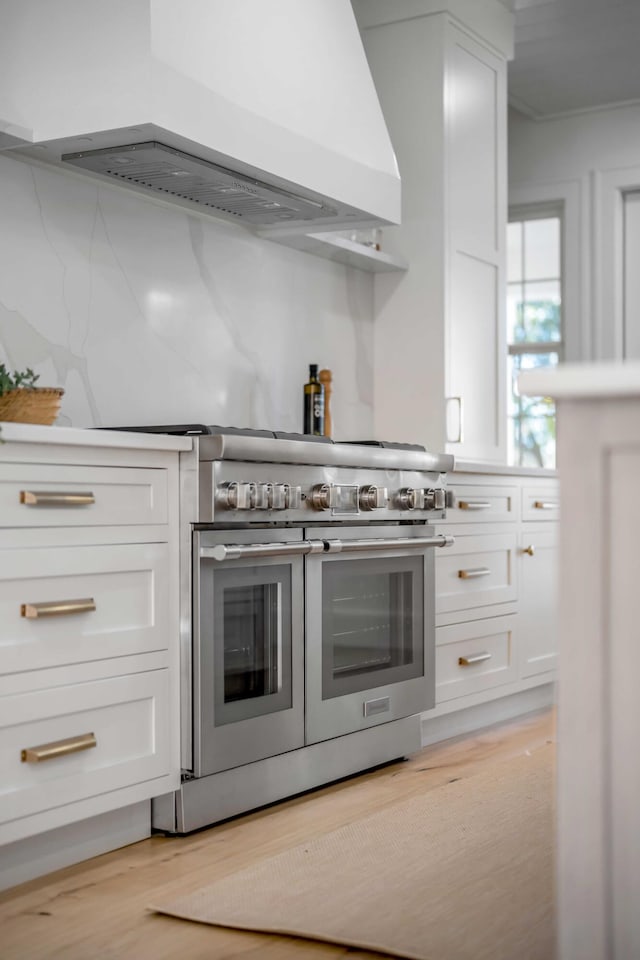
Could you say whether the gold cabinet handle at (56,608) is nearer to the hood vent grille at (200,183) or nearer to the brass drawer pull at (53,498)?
the brass drawer pull at (53,498)

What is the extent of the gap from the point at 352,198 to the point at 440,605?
122 centimetres

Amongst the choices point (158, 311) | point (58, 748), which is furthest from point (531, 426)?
point (58, 748)

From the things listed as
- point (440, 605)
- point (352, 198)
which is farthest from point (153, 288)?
point (440, 605)

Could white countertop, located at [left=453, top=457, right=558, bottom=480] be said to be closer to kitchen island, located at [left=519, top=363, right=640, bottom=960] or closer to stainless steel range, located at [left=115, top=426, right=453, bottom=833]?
stainless steel range, located at [left=115, top=426, right=453, bottom=833]

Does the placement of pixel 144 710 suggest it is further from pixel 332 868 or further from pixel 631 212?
pixel 631 212

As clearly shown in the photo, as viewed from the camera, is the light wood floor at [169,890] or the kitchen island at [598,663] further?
the light wood floor at [169,890]

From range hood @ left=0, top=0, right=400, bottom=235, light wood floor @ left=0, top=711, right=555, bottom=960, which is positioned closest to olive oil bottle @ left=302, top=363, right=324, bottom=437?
range hood @ left=0, top=0, right=400, bottom=235

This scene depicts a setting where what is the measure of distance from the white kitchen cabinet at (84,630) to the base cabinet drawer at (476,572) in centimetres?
124

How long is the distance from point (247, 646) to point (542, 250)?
371 centimetres

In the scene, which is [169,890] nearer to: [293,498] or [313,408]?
[293,498]

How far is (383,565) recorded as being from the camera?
9.71 feet

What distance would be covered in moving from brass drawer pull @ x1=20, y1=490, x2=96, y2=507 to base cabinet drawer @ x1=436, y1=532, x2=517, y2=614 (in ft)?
4.85

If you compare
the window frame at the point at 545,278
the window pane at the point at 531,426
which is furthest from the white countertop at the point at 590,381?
the window pane at the point at 531,426

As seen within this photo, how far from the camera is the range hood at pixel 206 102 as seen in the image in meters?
2.38
